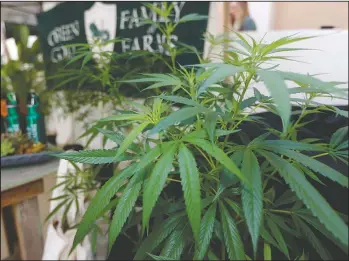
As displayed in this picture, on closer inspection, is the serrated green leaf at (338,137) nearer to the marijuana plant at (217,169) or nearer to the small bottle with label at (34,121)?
the marijuana plant at (217,169)

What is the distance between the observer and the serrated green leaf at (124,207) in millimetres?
467

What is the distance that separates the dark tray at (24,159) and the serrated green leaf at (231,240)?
1.16 meters

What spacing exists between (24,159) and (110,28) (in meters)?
0.87

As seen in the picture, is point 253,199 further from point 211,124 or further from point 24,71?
point 24,71

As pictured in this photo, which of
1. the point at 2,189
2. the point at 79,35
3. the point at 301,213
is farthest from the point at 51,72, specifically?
the point at 301,213

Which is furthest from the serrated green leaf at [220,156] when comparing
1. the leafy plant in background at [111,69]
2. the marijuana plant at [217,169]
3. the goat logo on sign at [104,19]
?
the goat logo on sign at [104,19]

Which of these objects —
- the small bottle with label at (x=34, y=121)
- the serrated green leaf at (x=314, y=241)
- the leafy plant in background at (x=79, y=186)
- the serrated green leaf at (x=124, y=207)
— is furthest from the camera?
the small bottle with label at (x=34, y=121)

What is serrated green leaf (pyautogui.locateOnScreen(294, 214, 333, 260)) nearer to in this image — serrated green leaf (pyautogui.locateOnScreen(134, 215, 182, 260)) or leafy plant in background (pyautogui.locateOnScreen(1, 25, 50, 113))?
serrated green leaf (pyautogui.locateOnScreen(134, 215, 182, 260))

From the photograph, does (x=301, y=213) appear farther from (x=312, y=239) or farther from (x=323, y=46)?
(x=323, y=46)

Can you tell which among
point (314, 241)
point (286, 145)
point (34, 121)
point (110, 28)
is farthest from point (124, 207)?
point (110, 28)

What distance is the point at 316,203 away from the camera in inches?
14.6

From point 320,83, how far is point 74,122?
182 centimetres

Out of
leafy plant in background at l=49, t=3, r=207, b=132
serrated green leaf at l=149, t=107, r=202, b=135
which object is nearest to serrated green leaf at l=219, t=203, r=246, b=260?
serrated green leaf at l=149, t=107, r=202, b=135

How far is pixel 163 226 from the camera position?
564 mm
